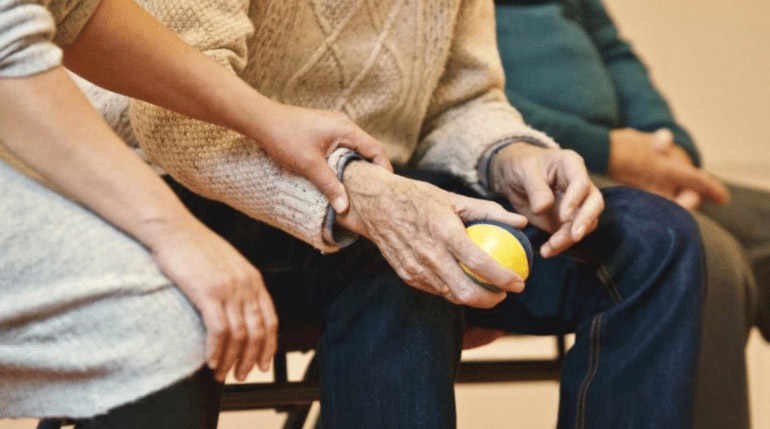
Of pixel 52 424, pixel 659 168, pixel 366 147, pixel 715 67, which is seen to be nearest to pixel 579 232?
pixel 366 147

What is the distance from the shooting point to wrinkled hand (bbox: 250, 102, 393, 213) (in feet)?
2.59

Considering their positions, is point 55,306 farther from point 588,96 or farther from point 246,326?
point 588,96

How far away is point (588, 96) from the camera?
1.59 metres

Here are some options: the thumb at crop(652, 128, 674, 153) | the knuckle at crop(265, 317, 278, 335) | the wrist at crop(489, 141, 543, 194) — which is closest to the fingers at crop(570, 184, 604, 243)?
the wrist at crop(489, 141, 543, 194)

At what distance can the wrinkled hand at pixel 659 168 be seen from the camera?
155cm

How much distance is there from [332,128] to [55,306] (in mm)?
323

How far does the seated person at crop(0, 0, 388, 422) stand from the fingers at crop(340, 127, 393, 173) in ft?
0.70

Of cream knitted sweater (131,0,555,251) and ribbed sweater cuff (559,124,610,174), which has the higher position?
cream knitted sweater (131,0,555,251)

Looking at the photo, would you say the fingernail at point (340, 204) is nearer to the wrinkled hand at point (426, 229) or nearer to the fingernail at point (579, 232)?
the wrinkled hand at point (426, 229)

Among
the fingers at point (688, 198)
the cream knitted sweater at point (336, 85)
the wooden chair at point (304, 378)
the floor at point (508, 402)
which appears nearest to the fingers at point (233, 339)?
the cream knitted sweater at point (336, 85)

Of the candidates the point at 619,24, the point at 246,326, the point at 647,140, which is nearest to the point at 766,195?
the point at 647,140

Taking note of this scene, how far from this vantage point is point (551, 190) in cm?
92

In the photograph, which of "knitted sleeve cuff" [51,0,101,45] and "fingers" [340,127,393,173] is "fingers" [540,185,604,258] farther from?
"knitted sleeve cuff" [51,0,101,45]

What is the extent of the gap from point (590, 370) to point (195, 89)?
49 centimetres
